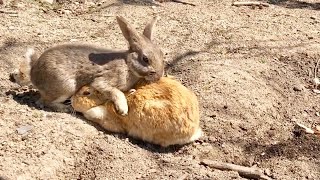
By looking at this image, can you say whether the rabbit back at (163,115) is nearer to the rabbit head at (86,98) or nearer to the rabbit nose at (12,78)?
the rabbit head at (86,98)

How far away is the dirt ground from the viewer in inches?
182

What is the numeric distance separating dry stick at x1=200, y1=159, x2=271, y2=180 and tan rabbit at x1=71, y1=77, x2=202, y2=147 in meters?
0.29

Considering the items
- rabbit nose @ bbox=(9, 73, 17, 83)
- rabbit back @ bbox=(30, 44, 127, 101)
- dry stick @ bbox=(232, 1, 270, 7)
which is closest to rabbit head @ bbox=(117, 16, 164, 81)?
rabbit back @ bbox=(30, 44, 127, 101)

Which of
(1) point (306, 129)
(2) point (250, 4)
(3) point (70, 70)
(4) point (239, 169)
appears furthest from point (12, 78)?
(2) point (250, 4)

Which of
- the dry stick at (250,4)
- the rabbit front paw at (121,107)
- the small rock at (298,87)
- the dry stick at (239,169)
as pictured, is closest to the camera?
the dry stick at (239,169)

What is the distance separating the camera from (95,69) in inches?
201

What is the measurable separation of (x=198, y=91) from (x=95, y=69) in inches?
43.0

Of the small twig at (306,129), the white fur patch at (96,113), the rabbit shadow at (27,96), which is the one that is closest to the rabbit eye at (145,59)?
the white fur patch at (96,113)

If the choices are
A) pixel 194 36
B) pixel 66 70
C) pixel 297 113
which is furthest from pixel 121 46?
pixel 297 113

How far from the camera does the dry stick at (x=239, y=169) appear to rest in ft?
15.6

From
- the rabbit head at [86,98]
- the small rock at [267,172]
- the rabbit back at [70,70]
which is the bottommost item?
the small rock at [267,172]

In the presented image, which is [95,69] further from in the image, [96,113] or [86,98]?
[96,113]

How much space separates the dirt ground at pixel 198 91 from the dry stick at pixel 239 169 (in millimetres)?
63

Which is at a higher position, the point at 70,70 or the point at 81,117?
the point at 70,70
